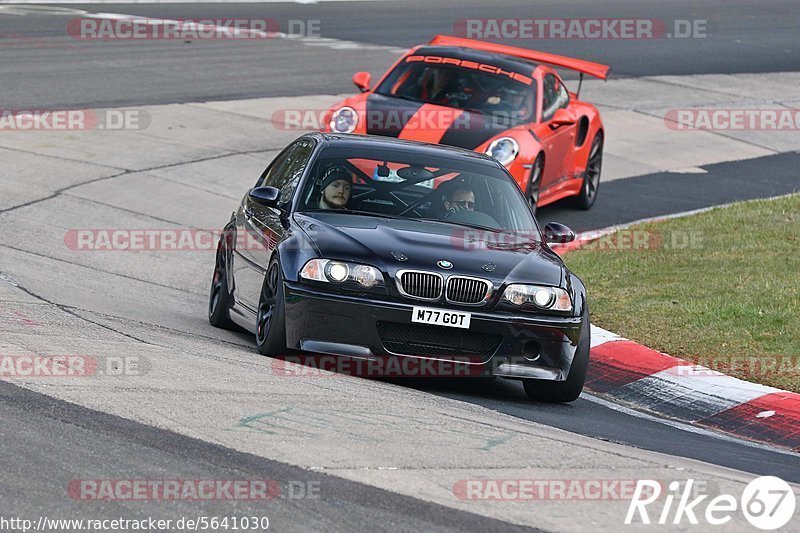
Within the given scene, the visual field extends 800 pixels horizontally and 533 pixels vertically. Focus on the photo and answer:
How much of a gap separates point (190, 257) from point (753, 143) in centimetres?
1157

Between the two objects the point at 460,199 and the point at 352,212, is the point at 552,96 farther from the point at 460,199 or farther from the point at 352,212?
the point at 352,212

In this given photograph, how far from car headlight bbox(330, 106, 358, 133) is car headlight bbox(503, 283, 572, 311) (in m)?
6.36

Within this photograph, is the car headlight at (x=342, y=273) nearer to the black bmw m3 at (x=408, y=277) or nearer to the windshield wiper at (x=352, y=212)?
the black bmw m3 at (x=408, y=277)

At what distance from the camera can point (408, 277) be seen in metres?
8.16

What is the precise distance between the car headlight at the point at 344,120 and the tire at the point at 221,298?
4348 mm

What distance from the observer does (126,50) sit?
2359cm

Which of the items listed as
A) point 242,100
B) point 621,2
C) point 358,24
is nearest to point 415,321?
point 242,100

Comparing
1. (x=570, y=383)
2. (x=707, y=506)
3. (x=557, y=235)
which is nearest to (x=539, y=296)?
(x=570, y=383)

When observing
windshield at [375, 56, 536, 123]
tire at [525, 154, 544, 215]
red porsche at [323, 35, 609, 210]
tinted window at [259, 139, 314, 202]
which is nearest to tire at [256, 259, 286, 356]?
tinted window at [259, 139, 314, 202]

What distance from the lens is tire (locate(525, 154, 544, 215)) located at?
1442cm

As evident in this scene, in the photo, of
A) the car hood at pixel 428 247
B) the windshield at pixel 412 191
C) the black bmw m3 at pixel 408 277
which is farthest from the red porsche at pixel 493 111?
the car hood at pixel 428 247

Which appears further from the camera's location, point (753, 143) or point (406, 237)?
point (753, 143)

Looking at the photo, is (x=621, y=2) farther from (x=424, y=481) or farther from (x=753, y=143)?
(x=424, y=481)

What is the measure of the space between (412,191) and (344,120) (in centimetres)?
525
